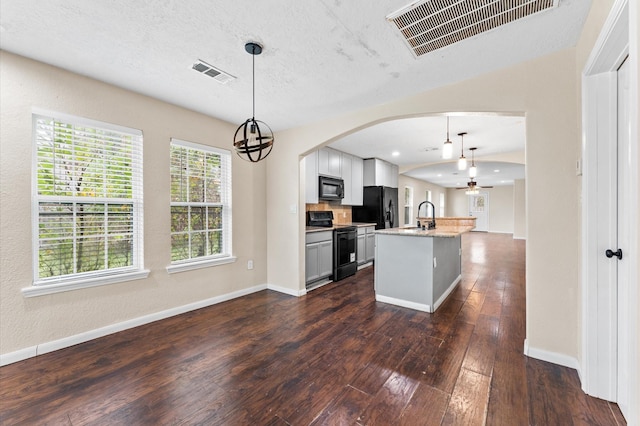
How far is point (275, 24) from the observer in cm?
182

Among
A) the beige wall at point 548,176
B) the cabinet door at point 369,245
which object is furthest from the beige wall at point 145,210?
the beige wall at point 548,176

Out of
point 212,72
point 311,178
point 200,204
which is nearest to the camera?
point 212,72

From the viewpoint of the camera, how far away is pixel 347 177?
19.0 ft

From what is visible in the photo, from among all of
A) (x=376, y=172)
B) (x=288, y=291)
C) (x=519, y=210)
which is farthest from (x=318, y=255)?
(x=519, y=210)

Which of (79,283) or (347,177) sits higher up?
(347,177)

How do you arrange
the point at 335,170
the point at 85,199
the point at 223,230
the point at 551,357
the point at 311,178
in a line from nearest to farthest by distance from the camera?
the point at 551,357
the point at 85,199
the point at 223,230
the point at 311,178
the point at 335,170

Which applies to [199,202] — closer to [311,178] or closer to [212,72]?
[212,72]

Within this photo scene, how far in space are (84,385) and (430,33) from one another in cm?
354

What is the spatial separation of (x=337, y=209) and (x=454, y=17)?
4676mm

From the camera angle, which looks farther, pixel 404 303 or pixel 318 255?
pixel 318 255

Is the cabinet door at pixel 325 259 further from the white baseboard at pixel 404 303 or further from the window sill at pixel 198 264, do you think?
the window sill at pixel 198 264

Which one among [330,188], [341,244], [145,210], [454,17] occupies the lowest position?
[341,244]

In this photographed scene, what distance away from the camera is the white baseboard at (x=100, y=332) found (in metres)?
2.20

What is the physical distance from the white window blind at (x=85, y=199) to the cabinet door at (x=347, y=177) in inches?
147
